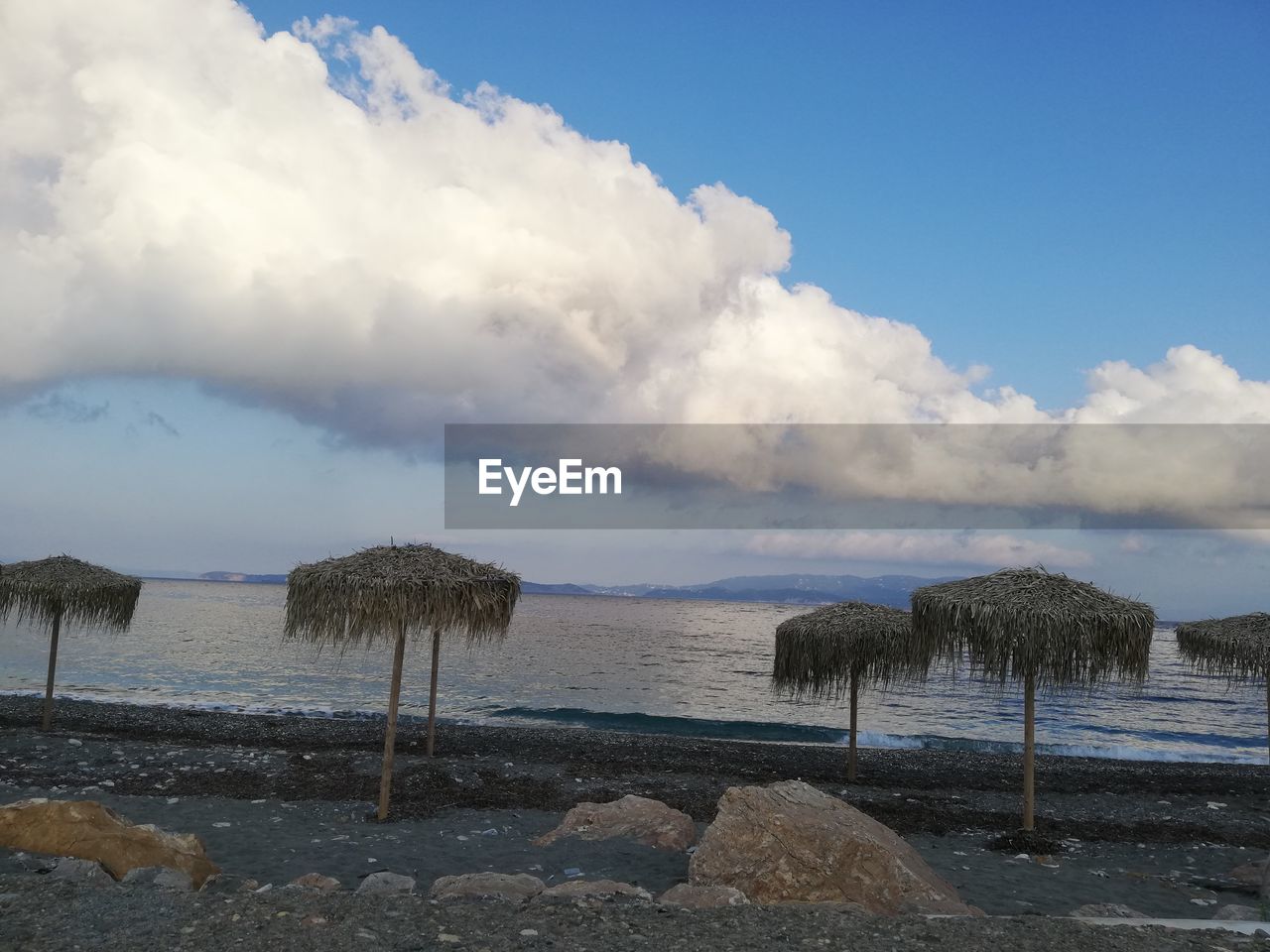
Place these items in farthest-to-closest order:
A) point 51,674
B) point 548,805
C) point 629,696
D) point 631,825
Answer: point 629,696 < point 51,674 < point 548,805 < point 631,825

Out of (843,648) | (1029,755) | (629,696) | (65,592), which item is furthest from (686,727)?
(65,592)

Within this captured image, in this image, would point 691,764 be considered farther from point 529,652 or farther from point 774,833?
point 529,652

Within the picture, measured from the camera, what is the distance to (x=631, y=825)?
346 inches

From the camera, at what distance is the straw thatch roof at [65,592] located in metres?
14.8

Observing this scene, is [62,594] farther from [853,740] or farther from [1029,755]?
[1029,755]

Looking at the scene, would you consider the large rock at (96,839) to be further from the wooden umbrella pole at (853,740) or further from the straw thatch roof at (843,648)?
the wooden umbrella pole at (853,740)

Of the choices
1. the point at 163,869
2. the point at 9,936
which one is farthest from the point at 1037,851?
the point at 9,936

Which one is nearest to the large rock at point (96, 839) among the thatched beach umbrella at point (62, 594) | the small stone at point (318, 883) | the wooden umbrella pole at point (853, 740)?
the small stone at point (318, 883)

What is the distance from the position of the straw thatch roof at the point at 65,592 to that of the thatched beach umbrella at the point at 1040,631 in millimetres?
13972

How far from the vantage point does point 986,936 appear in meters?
5.09

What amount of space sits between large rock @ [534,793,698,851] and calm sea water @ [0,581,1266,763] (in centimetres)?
1534

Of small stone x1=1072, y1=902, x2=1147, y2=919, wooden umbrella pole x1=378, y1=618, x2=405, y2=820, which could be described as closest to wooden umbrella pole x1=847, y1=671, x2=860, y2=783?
small stone x1=1072, y1=902, x2=1147, y2=919

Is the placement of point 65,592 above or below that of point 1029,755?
above

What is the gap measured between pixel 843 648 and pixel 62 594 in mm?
14202
